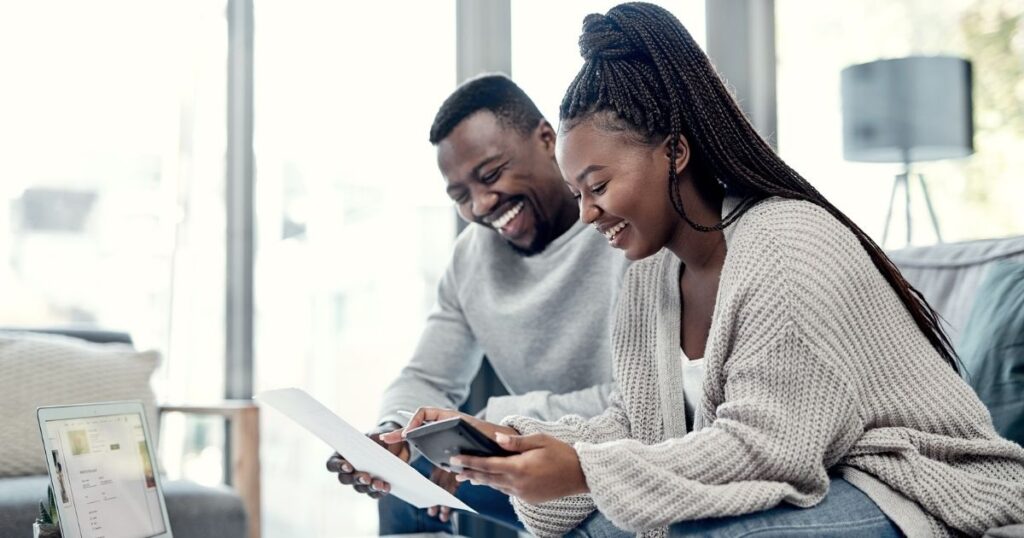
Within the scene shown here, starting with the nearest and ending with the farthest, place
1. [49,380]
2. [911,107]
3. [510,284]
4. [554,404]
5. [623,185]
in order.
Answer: [623,185] → [554,404] → [510,284] → [49,380] → [911,107]

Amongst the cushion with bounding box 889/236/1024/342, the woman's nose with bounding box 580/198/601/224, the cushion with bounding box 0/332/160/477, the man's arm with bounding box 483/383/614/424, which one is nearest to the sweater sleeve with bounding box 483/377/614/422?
the man's arm with bounding box 483/383/614/424

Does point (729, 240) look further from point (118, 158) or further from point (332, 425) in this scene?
point (118, 158)

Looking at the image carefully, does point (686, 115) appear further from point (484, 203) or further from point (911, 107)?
point (911, 107)

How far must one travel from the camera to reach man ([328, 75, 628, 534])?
1.79 m

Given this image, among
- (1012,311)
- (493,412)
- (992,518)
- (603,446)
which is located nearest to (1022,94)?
(1012,311)

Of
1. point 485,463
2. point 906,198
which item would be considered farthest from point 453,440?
point 906,198

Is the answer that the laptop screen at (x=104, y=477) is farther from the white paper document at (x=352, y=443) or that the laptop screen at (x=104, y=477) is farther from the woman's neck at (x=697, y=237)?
the woman's neck at (x=697, y=237)

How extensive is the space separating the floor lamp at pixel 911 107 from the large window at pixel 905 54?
297 mm

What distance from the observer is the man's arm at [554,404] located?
1.65 metres

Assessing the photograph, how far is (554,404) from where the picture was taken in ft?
5.55

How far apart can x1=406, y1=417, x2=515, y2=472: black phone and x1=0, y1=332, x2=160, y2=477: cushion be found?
1.45 metres

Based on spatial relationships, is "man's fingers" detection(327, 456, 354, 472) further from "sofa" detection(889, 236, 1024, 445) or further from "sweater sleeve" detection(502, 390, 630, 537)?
"sofa" detection(889, 236, 1024, 445)

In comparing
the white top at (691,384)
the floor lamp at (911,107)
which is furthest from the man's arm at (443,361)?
the floor lamp at (911,107)

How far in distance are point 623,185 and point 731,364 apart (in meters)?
0.27
